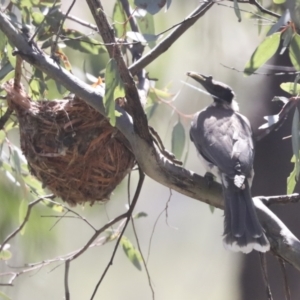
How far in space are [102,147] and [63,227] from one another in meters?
2.63

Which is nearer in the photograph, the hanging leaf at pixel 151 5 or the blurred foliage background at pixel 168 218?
the hanging leaf at pixel 151 5

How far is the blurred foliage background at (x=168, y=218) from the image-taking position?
3629 mm

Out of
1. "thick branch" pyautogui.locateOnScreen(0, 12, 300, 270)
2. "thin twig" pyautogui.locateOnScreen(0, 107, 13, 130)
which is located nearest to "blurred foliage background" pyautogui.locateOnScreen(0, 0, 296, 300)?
"thin twig" pyautogui.locateOnScreen(0, 107, 13, 130)

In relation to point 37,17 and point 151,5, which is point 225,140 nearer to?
point 37,17

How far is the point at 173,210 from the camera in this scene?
→ 6.25 m

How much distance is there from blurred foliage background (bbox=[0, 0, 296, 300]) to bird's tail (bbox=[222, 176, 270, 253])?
48 centimetres

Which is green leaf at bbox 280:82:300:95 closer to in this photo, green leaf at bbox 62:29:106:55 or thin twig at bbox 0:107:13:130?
green leaf at bbox 62:29:106:55

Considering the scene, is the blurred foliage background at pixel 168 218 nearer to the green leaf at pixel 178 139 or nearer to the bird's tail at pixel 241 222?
the green leaf at pixel 178 139

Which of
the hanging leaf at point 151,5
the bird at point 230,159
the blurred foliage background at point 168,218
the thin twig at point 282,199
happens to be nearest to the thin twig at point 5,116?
the blurred foliage background at point 168,218

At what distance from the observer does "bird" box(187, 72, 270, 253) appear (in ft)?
7.71

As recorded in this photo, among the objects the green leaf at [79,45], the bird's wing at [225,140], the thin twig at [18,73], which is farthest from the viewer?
the green leaf at [79,45]

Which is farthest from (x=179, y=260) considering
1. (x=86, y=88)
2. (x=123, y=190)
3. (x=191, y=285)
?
(x=86, y=88)

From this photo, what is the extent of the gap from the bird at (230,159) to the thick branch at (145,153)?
0.13ft

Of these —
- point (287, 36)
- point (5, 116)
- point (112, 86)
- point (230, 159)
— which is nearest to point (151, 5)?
point (112, 86)
